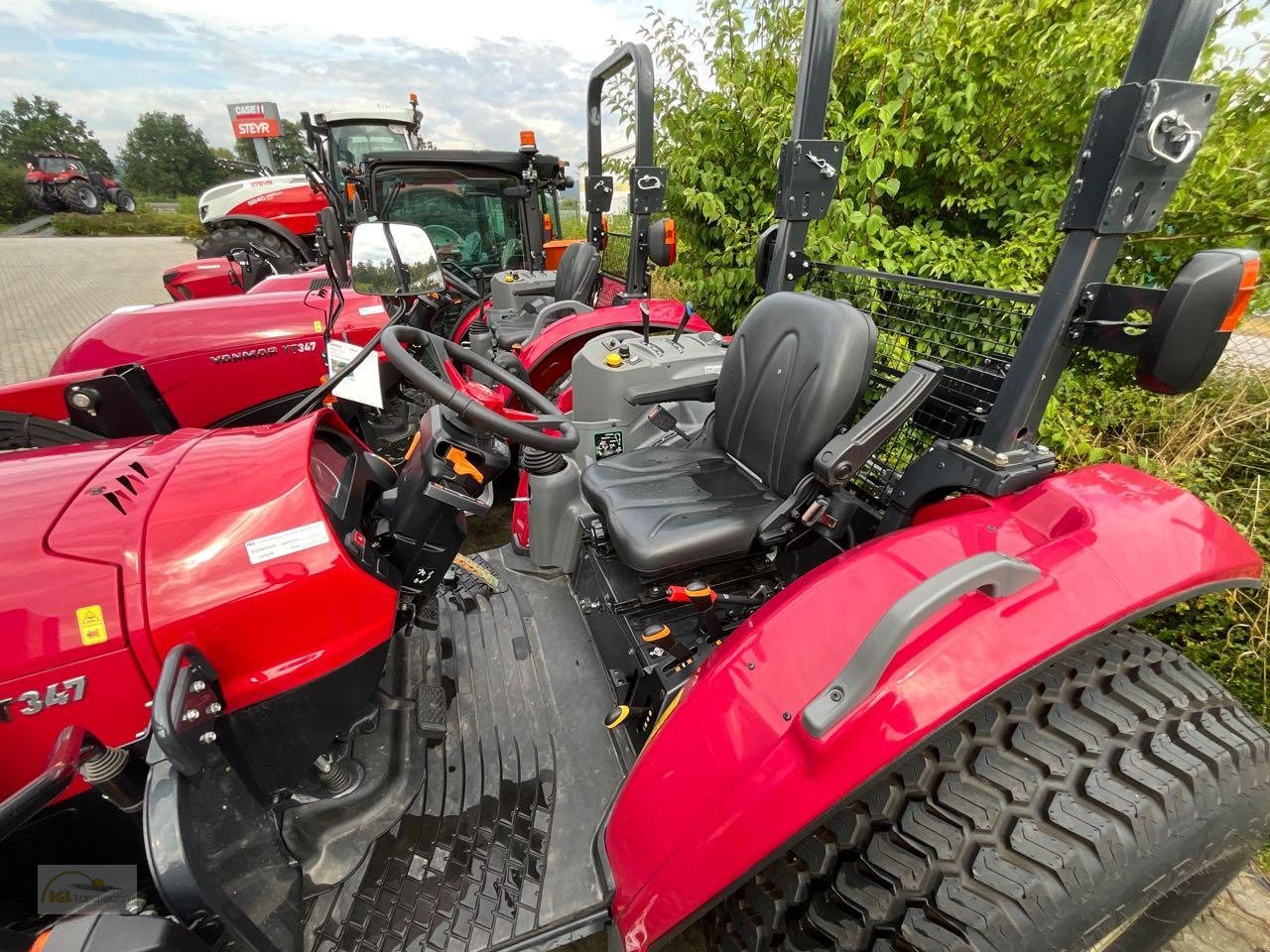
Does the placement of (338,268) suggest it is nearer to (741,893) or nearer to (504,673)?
(504,673)

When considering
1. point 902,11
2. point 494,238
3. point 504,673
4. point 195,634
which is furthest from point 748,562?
→ point 494,238

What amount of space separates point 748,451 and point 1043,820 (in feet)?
3.98

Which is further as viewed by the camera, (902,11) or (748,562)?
(902,11)

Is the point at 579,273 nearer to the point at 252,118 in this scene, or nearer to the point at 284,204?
the point at 284,204

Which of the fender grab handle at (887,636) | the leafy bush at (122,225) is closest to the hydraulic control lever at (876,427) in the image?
the fender grab handle at (887,636)

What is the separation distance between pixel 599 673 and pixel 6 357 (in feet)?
23.6

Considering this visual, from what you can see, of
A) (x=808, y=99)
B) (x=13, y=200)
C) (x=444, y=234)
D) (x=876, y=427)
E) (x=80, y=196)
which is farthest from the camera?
(x=13, y=200)

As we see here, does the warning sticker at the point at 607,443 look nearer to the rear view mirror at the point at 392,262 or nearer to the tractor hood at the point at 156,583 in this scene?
the rear view mirror at the point at 392,262

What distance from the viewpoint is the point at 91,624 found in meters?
0.96

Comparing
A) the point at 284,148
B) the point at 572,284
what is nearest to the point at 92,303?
the point at 572,284

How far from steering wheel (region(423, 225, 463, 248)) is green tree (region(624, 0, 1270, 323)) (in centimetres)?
175

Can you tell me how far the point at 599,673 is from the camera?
171 cm

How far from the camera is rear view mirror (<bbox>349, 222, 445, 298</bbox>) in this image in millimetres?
1805

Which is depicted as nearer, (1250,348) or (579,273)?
(1250,348)
